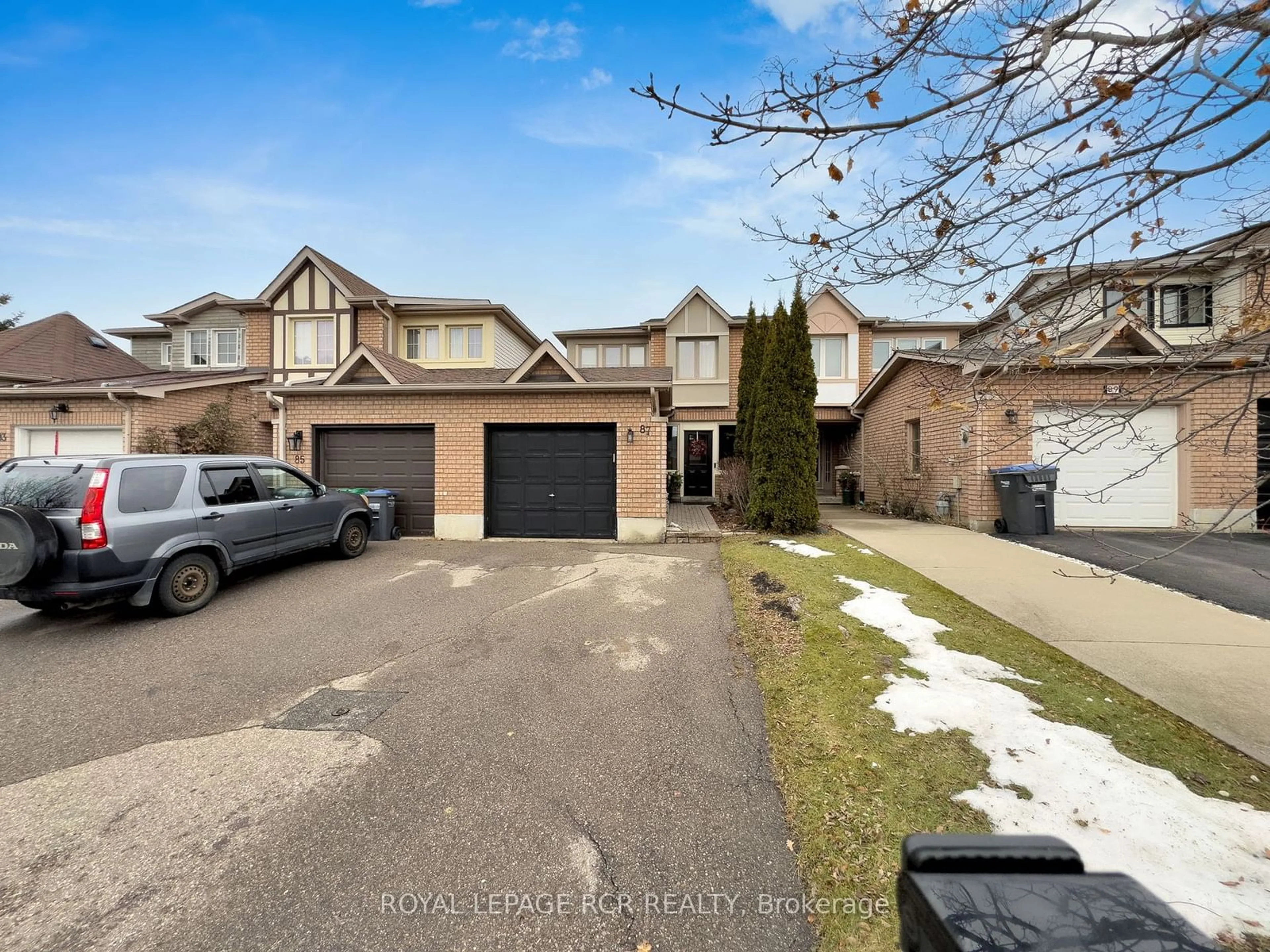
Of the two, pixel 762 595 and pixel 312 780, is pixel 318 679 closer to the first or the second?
pixel 312 780

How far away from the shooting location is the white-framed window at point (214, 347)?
716 inches

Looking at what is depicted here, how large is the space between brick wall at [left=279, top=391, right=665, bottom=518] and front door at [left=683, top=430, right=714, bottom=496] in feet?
25.1

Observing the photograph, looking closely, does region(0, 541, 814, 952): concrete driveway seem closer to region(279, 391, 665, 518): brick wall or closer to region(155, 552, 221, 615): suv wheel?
region(155, 552, 221, 615): suv wheel

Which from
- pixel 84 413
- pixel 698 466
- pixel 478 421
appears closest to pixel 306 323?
pixel 84 413

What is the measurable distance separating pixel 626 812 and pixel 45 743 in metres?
3.56

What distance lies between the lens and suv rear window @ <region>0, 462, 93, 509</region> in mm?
4781

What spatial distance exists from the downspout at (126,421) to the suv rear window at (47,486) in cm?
942

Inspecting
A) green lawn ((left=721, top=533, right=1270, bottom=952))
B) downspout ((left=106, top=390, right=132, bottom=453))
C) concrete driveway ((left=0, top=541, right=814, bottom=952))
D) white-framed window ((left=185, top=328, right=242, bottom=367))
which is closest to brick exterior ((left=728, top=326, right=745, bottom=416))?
green lawn ((left=721, top=533, right=1270, bottom=952))

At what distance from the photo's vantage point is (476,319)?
57.0 feet

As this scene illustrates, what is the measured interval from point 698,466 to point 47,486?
14558 millimetres

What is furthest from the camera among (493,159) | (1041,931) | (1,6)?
(493,159)

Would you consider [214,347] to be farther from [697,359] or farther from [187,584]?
[187,584]

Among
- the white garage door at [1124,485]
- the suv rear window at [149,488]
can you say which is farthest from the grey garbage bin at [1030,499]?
the suv rear window at [149,488]

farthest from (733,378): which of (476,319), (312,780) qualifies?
(312,780)
